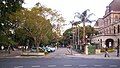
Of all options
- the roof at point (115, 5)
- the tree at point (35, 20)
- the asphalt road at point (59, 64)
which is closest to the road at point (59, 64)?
the asphalt road at point (59, 64)

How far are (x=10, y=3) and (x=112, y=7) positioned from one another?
80.3 m

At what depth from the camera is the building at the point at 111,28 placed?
104125 mm

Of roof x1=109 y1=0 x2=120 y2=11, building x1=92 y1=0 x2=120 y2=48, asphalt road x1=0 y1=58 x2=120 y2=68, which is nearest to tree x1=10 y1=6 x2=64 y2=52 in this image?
asphalt road x1=0 y1=58 x2=120 y2=68

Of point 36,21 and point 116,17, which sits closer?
point 36,21

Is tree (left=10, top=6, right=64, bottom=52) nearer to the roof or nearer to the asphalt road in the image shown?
the asphalt road

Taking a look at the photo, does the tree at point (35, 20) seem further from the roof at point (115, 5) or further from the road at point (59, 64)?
the roof at point (115, 5)

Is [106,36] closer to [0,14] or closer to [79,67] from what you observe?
[0,14]

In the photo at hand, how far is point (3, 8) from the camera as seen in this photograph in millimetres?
38500

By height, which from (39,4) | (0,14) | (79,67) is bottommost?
(79,67)

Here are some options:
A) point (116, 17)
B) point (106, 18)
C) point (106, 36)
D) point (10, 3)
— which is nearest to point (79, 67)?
point (10, 3)

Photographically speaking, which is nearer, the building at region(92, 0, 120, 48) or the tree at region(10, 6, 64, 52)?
the tree at region(10, 6, 64, 52)

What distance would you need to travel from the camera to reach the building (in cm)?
10412

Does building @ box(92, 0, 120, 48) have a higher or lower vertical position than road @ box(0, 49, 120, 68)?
higher

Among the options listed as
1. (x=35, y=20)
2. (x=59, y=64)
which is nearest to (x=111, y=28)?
(x=35, y=20)
